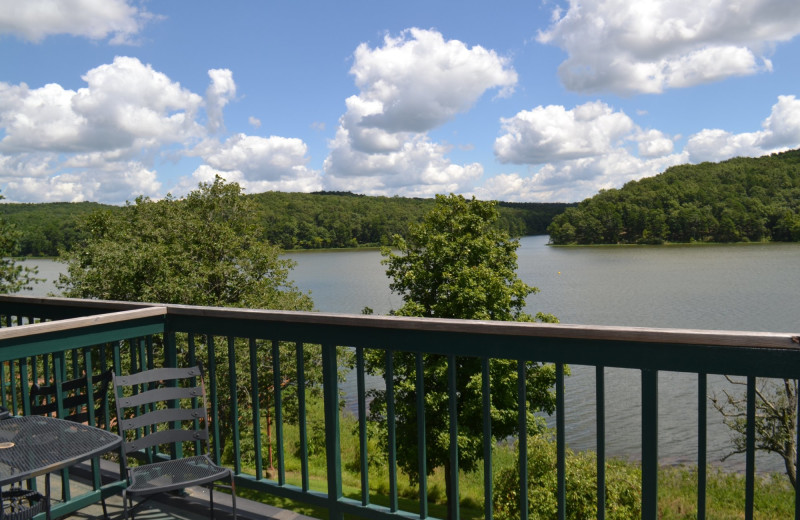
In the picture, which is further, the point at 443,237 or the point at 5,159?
the point at 5,159

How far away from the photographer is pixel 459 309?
49.2 feet

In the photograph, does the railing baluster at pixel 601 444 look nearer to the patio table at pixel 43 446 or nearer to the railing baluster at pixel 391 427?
the railing baluster at pixel 391 427

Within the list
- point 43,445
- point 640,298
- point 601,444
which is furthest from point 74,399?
point 640,298

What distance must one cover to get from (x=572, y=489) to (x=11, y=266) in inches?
845

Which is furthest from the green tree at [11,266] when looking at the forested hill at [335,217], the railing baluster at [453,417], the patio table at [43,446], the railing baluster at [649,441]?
the railing baluster at [649,441]

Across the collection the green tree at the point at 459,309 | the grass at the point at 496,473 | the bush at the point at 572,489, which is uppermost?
the green tree at the point at 459,309

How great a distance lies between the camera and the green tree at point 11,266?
21.5m

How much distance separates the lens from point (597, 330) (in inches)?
71.5

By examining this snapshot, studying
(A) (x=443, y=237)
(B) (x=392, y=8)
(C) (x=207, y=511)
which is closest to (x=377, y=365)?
(A) (x=443, y=237)

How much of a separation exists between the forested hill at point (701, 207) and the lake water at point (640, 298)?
2.36 metres

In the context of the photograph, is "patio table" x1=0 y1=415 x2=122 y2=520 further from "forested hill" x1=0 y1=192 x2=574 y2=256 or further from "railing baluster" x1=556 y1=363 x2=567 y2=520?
"forested hill" x1=0 y1=192 x2=574 y2=256

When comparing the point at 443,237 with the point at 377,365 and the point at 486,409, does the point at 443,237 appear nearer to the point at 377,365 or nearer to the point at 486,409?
the point at 377,365

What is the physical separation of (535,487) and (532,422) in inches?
64.4

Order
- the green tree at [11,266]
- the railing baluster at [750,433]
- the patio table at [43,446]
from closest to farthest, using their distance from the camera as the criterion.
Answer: the railing baluster at [750,433]
the patio table at [43,446]
the green tree at [11,266]
